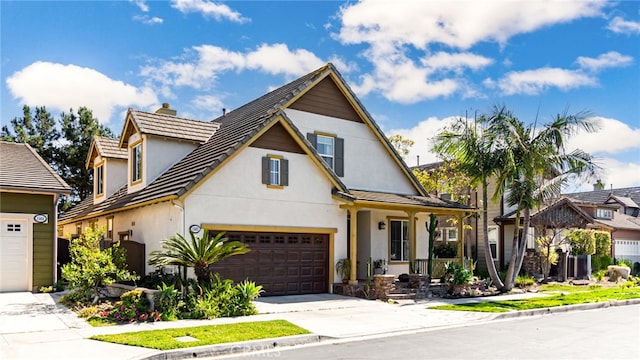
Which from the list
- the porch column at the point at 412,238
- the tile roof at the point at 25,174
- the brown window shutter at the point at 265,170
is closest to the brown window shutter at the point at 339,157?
the porch column at the point at 412,238

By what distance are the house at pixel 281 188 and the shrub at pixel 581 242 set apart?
12477mm

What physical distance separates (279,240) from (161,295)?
5.07 m

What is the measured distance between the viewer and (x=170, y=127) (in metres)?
20.5

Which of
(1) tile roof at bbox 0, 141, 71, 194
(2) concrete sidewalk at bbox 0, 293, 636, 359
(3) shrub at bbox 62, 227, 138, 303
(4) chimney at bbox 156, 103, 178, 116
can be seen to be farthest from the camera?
(4) chimney at bbox 156, 103, 178, 116

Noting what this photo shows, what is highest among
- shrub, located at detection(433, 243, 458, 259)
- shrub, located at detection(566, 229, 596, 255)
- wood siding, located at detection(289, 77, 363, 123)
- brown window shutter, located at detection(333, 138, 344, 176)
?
wood siding, located at detection(289, 77, 363, 123)

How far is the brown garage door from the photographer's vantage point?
17.6m

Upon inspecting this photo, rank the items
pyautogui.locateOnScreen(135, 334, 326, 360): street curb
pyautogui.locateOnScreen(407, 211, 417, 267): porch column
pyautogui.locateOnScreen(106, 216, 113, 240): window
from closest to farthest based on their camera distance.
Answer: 1. pyautogui.locateOnScreen(135, 334, 326, 360): street curb
2. pyautogui.locateOnScreen(407, 211, 417, 267): porch column
3. pyautogui.locateOnScreen(106, 216, 113, 240): window

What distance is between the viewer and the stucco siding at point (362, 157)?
71.5 ft

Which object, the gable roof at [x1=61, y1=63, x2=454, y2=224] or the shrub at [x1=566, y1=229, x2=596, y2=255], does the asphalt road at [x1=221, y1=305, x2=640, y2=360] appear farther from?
the shrub at [x1=566, y1=229, x2=596, y2=255]

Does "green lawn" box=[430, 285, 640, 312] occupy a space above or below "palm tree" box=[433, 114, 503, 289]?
below

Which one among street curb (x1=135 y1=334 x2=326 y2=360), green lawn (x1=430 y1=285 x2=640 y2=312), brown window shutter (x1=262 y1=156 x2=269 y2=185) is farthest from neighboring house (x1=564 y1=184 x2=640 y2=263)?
street curb (x1=135 y1=334 x2=326 y2=360)

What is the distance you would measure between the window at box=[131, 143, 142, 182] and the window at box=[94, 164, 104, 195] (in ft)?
15.1

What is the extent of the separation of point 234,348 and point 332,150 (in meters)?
12.2

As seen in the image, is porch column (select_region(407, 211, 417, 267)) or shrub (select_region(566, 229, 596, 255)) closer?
porch column (select_region(407, 211, 417, 267))
